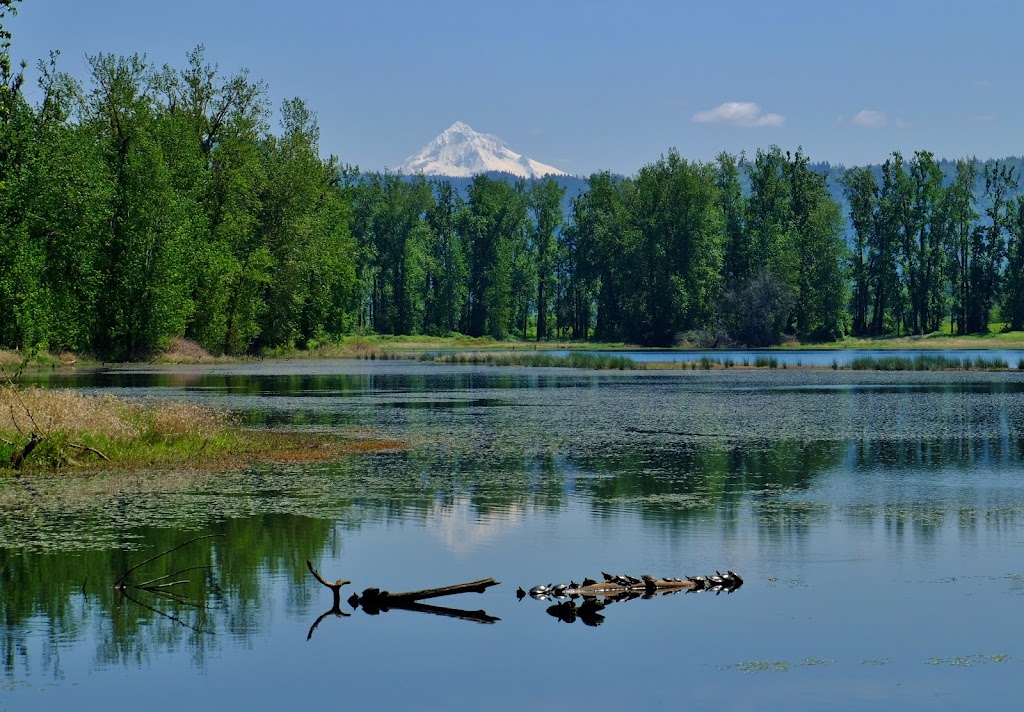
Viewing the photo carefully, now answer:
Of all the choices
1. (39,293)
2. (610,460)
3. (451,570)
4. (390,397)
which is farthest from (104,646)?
(39,293)

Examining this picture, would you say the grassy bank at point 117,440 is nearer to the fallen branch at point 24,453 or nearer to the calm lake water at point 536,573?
the fallen branch at point 24,453

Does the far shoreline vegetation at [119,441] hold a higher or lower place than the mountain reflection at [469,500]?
higher

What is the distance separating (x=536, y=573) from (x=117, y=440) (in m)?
15.4

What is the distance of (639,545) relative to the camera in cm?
1933

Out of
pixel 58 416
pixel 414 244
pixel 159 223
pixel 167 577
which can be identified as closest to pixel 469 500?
pixel 167 577

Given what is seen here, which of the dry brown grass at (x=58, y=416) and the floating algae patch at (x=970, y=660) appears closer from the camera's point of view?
the floating algae patch at (x=970, y=660)

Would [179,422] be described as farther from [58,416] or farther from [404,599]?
[404,599]

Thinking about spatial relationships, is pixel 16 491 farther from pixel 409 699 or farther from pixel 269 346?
pixel 269 346

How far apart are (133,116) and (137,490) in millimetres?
67126

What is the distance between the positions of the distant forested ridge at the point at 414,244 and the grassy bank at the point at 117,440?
33347 millimetres

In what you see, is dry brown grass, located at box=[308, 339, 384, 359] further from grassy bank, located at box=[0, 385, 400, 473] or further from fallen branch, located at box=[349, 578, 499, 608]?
fallen branch, located at box=[349, 578, 499, 608]

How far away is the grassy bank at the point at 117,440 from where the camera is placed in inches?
1074

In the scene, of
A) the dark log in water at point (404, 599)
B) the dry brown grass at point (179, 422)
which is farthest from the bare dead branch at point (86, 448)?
the dark log in water at point (404, 599)

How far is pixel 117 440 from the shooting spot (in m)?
29.4
